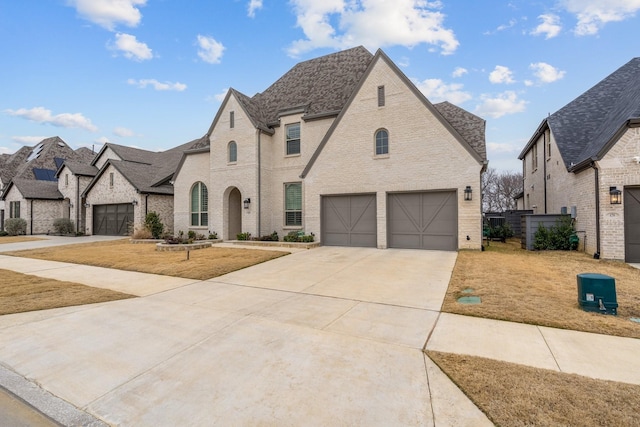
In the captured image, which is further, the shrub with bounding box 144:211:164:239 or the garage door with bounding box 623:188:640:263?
the shrub with bounding box 144:211:164:239

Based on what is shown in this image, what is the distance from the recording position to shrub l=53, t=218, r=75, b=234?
1041 inches

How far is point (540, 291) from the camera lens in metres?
6.62

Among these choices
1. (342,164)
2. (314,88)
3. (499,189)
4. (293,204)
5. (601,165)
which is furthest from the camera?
(499,189)

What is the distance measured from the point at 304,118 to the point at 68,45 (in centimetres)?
1155

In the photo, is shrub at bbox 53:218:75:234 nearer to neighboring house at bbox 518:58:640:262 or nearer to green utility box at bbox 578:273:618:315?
green utility box at bbox 578:273:618:315

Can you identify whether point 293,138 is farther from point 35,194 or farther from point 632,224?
point 35,194

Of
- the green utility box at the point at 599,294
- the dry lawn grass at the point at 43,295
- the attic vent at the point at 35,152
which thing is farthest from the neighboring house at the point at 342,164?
the attic vent at the point at 35,152

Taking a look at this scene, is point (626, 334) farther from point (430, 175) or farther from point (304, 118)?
point (304, 118)

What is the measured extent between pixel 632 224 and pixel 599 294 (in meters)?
7.93

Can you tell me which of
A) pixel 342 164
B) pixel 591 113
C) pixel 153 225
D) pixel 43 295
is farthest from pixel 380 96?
pixel 153 225

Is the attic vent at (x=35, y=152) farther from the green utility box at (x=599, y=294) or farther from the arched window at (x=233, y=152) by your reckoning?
the green utility box at (x=599, y=294)

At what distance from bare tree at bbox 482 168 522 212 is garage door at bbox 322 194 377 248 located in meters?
41.7

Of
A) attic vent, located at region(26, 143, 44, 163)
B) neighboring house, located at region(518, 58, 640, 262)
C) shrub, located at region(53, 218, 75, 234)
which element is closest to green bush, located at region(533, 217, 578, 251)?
neighboring house, located at region(518, 58, 640, 262)

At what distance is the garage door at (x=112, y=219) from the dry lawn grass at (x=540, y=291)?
24849 millimetres
